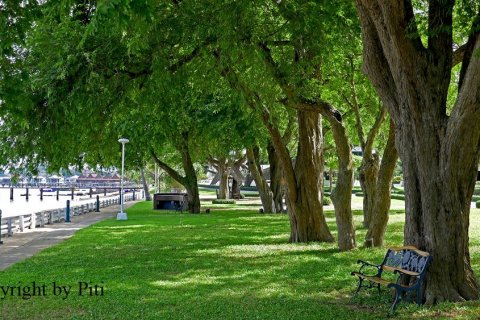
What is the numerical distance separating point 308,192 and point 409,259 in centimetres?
868

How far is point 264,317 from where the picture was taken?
8250mm

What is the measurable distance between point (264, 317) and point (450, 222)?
3.05 m

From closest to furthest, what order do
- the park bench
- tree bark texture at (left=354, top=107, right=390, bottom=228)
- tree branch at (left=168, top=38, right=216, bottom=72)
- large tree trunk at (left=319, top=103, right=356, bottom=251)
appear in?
the park bench < tree branch at (left=168, top=38, right=216, bottom=72) < large tree trunk at (left=319, top=103, right=356, bottom=251) < tree bark texture at (left=354, top=107, right=390, bottom=228)

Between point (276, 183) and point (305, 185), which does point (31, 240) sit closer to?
point (305, 185)

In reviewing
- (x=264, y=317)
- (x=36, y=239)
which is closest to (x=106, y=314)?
(x=264, y=317)

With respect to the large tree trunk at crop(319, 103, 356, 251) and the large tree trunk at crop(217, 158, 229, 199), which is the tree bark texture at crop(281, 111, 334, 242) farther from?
the large tree trunk at crop(217, 158, 229, 199)

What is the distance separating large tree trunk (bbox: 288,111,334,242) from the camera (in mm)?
17797

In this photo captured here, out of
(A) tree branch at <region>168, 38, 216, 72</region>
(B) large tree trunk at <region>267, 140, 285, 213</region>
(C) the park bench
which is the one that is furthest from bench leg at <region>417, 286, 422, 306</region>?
(B) large tree trunk at <region>267, 140, 285, 213</region>

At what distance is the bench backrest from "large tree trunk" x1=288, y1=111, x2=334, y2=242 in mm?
7921

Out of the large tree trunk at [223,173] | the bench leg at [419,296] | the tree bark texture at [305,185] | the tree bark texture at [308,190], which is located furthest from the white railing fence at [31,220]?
the large tree trunk at [223,173]

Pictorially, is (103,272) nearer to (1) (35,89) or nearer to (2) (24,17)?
(1) (35,89)

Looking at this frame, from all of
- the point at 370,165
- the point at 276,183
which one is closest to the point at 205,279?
the point at 370,165

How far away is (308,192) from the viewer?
17.8 m

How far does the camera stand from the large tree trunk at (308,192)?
17.8 metres
